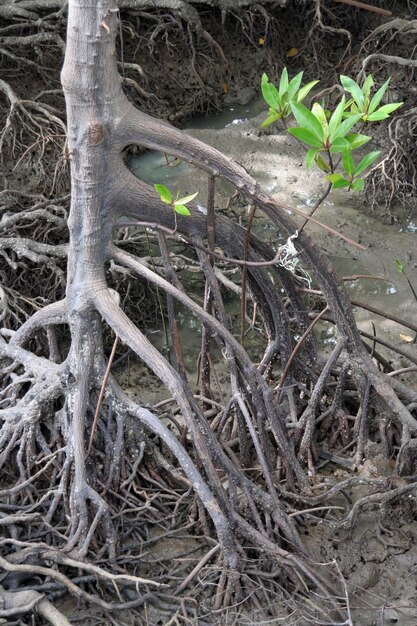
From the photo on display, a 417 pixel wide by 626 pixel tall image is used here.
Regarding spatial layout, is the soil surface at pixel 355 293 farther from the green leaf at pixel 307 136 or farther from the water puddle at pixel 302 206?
the green leaf at pixel 307 136

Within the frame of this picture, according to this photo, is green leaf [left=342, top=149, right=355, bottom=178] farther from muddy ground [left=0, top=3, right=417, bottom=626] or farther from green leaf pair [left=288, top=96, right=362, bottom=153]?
muddy ground [left=0, top=3, right=417, bottom=626]

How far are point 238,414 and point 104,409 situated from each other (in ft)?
1.66

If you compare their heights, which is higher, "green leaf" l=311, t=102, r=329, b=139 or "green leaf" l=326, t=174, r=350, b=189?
"green leaf" l=311, t=102, r=329, b=139

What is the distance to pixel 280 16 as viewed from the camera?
19.2ft

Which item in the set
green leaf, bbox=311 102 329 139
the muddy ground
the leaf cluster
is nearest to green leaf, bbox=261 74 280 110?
the leaf cluster

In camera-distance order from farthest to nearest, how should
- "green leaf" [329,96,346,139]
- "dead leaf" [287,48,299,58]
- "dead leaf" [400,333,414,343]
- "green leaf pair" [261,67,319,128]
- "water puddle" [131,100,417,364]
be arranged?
"dead leaf" [287,48,299,58], "water puddle" [131,100,417,364], "dead leaf" [400,333,414,343], "green leaf pair" [261,67,319,128], "green leaf" [329,96,346,139]

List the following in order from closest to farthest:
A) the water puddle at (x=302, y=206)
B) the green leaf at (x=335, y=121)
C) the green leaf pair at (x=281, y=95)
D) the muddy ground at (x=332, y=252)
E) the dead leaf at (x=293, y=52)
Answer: the green leaf at (x=335, y=121)
the green leaf pair at (x=281, y=95)
the muddy ground at (x=332, y=252)
the water puddle at (x=302, y=206)
the dead leaf at (x=293, y=52)

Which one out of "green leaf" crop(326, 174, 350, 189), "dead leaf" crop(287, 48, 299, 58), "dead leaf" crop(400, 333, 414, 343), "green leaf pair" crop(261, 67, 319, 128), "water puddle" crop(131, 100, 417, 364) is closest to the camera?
"green leaf" crop(326, 174, 350, 189)

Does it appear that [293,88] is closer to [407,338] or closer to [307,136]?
[307,136]

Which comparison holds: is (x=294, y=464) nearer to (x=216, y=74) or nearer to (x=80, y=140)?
(x=80, y=140)

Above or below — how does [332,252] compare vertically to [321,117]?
below

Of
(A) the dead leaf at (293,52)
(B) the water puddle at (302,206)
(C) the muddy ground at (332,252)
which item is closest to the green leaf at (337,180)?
(C) the muddy ground at (332,252)

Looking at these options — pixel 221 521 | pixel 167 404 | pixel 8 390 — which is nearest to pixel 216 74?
pixel 167 404

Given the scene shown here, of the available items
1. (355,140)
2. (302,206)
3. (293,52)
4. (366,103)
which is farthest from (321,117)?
(293,52)
